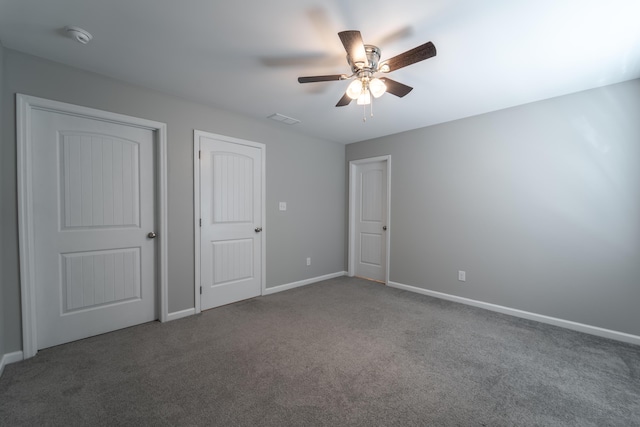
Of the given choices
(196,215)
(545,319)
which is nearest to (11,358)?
(196,215)

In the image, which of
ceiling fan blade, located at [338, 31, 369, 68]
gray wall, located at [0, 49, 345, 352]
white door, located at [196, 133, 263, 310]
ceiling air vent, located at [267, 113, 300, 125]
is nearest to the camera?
ceiling fan blade, located at [338, 31, 369, 68]

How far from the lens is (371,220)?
15.0 feet

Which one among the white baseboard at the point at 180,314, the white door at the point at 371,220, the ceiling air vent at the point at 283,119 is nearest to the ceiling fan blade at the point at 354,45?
the ceiling air vent at the point at 283,119

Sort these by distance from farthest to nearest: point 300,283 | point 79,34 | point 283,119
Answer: point 300,283 < point 283,119 < point 79,34

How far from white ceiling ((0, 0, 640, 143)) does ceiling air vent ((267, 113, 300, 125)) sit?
1.76 feet

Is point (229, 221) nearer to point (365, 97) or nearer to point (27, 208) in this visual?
point (27, 208)

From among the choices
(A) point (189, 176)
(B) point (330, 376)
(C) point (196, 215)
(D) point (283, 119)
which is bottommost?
(B) point (330, 376)

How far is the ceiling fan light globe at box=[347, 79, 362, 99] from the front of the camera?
Answer: 6.57 feet

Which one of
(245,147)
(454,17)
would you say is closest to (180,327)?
(245,147)

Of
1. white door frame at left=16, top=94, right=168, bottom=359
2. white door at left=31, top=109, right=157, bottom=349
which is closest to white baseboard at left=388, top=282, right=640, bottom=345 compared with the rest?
white door at left=31, top=109, right=157, bottom=349

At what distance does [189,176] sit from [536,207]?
3864 millimetres

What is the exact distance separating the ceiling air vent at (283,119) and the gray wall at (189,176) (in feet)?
0.60

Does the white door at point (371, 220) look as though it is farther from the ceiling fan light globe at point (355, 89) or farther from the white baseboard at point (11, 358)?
the white baseboard at point (11, 358)

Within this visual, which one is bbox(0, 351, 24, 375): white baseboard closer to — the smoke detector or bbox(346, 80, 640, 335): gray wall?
the smoke detector
